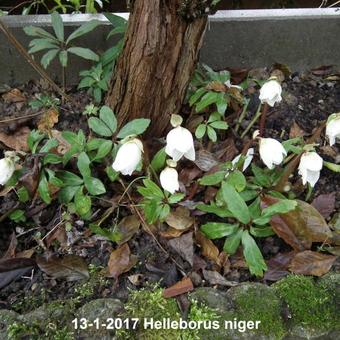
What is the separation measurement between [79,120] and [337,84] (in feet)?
2.93

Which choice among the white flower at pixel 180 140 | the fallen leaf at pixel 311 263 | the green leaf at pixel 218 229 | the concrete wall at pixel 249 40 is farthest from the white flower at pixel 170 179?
the concrete wall at pixel 249 40

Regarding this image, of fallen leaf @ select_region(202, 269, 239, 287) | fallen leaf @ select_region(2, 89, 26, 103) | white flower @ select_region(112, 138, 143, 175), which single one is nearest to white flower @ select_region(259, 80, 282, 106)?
white flower @ select_region(112, 138, 143, 175)

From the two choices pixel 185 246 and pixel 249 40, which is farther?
pixel 249 40

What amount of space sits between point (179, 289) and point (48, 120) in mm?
707

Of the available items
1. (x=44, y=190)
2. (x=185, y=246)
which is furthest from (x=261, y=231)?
(x=44, y=190)

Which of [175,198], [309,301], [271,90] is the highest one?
[271,90]

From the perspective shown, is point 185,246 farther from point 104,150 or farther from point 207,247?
point 104,150

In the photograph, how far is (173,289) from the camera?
122cm

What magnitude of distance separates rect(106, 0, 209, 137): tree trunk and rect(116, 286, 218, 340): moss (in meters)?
0.51

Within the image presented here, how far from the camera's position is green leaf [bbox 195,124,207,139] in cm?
142

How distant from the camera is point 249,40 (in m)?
1.78

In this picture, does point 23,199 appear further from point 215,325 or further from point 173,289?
point 215,325

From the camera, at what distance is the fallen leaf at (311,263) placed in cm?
127

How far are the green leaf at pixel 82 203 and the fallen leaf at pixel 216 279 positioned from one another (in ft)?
1.09
